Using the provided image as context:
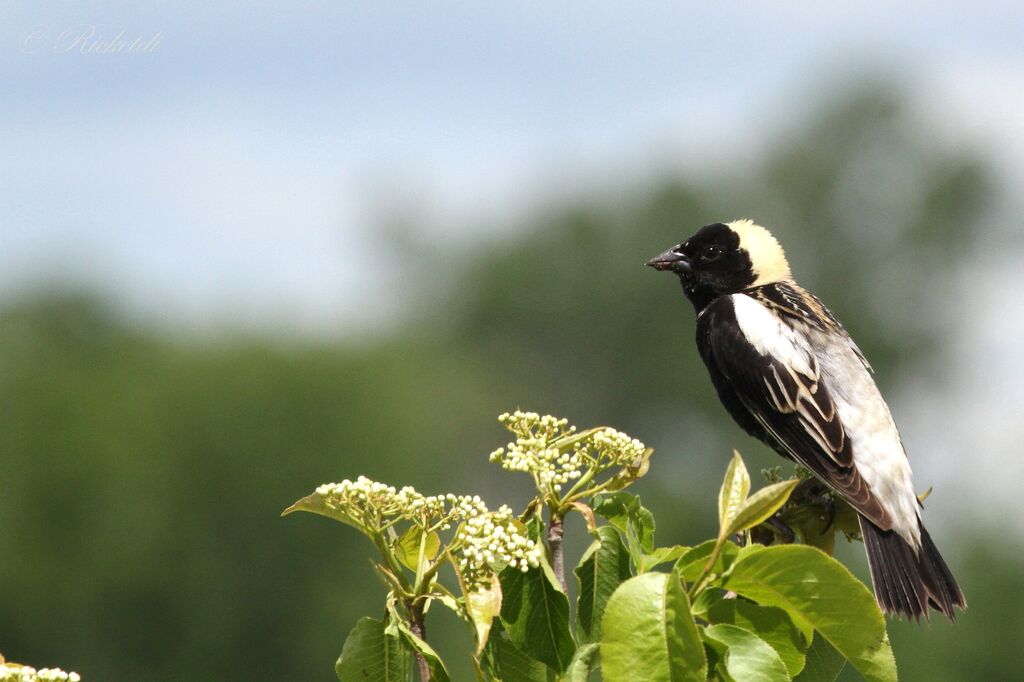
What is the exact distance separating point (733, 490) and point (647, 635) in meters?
0.23

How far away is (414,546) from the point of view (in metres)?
1.93

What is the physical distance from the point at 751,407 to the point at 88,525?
1605 inches

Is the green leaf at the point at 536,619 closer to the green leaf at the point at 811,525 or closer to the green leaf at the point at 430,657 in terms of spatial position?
the green leaf at the point at 430,657

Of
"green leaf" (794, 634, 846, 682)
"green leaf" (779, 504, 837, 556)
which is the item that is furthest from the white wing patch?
"green leaf" (794, 634, 846, 682)

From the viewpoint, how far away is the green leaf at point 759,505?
1675mm

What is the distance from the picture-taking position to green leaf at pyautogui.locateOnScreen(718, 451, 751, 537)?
1.74m

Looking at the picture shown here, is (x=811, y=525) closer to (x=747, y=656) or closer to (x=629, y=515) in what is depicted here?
(x=629, y=515)

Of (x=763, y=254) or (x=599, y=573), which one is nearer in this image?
(x=599, y=573)

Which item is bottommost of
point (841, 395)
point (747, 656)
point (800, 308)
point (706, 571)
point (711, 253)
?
point (747, 656)

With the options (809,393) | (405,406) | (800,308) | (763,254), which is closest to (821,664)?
(809,393)

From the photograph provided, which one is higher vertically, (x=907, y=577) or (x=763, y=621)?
(x=763, y=621)

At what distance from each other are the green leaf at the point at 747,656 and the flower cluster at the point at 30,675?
0.75 meters

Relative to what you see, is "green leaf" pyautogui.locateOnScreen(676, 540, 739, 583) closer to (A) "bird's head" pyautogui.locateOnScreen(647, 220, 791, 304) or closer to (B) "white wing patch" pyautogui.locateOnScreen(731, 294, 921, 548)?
(B) "white wing patch" pyautogui.locateOnScreen(731, 294, 921, 548)

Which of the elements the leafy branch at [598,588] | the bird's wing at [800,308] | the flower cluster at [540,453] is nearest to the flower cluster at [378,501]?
the leafy branch at [598,588]
